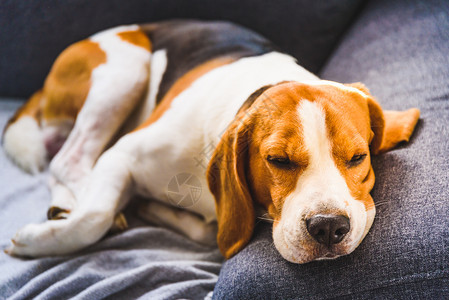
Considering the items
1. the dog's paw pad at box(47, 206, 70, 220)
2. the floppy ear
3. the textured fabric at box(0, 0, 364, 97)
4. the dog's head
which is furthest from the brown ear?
the textured fabric at box(0, 0, 364, 97)

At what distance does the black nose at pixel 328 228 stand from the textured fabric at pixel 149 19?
141cm

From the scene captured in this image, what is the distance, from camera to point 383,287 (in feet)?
3.69

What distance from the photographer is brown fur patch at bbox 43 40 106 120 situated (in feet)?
6.90

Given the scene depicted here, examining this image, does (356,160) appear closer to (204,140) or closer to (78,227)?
(204,140)

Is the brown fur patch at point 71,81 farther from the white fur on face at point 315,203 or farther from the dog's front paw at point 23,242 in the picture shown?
the white fur on face at point 315,203

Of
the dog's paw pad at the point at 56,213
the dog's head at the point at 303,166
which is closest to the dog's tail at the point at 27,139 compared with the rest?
the dog's paw pad at the point at 56,213

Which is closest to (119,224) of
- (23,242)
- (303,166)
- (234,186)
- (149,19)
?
(23,242)

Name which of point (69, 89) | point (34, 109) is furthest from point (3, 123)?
point (69, 89)

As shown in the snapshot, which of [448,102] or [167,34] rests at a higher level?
[448,102]

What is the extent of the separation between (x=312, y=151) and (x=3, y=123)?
2042 mm

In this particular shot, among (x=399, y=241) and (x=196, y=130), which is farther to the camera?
(x=196, y=130)

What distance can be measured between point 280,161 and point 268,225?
0.84 ft

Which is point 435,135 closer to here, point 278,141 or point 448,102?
point 448,102

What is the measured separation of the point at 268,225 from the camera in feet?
4.59
